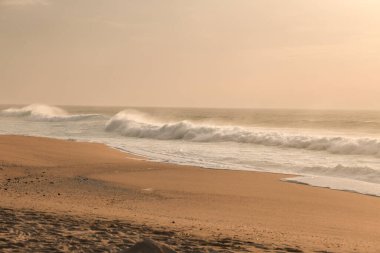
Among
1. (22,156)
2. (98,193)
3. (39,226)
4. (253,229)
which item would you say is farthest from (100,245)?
(22,156)

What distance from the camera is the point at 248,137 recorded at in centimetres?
3169

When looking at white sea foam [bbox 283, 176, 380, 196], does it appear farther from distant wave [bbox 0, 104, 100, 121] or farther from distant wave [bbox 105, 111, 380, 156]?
distant wave [bbox 0, 104, 100, 121]

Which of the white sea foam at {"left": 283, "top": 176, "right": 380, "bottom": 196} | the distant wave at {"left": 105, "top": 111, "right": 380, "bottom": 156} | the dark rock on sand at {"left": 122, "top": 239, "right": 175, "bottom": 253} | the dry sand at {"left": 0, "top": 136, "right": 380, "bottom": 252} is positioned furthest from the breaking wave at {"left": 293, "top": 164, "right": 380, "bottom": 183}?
the dark rock on sand at {"left": 122, "top": 239, "right": 175, "bottom": 253}

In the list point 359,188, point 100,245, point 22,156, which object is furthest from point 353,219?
point 22,156

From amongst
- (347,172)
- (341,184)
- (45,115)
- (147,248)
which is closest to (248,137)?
(347,172)

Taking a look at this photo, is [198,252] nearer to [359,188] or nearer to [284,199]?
[284,199]

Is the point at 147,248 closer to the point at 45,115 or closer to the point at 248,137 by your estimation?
the point at 248,137

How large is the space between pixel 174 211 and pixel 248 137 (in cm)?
2283

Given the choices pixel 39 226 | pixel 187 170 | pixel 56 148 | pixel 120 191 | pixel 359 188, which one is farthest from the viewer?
pixel 56 148

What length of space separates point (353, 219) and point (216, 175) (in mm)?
6483

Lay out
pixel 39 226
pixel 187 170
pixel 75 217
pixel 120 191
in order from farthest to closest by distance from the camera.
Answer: pixel 187 170 < pixel 120 191 < pixel 75 217 < pixel 39 226

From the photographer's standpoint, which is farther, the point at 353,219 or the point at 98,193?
the point at 98,193

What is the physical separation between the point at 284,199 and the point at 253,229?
3611mm

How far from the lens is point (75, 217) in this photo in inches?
307
